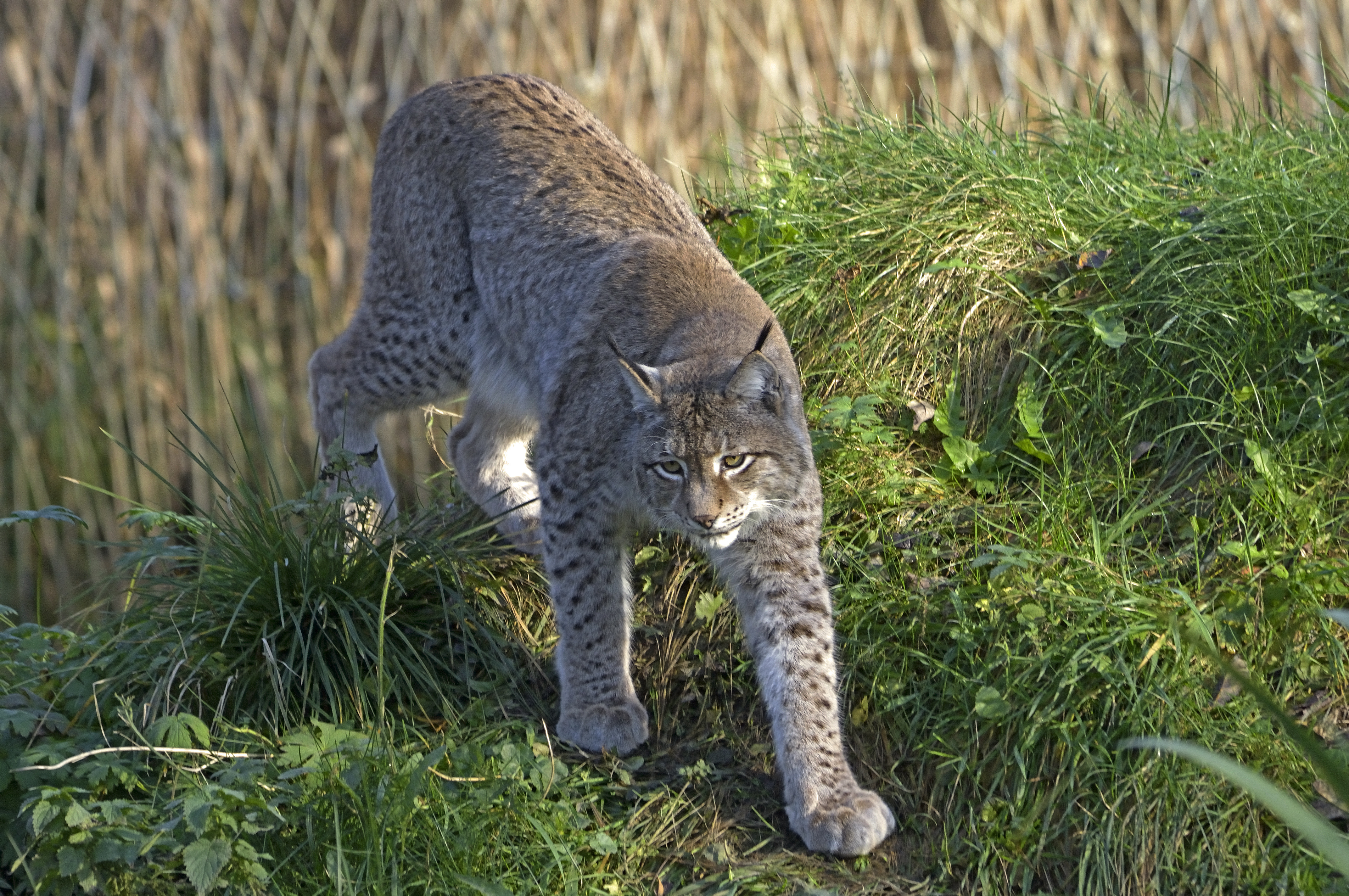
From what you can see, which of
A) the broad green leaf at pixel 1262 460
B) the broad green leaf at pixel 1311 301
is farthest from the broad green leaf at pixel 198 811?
the broad green leaf at pixel 1311 301

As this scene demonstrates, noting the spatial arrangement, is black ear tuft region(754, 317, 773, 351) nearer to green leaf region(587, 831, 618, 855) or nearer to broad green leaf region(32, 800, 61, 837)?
green leaf region(587, 831, 618, 855)

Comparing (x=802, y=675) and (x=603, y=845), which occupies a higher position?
(x=802, y=675)

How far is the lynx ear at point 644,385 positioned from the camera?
12.4 ft

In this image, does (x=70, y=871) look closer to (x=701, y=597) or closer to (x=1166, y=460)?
(x=701, y=597)

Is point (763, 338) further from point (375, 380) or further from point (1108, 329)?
point (375, 380)

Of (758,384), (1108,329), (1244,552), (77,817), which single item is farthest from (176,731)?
(1108,329)

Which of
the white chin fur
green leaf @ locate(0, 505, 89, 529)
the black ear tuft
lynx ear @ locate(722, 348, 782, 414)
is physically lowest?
the white chin fur

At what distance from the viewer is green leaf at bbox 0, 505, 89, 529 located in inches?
150

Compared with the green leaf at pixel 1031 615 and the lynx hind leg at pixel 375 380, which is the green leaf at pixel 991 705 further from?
the lynx hind leg at pixel 375 380

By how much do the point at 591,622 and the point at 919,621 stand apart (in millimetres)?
931

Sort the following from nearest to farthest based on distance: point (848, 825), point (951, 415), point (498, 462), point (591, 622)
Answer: point (848, 825)
point (591, 622)
point (951, 415)
point (498, 462)

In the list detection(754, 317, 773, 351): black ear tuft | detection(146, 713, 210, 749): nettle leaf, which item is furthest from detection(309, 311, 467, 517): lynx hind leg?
detection(754, 317, 773, 351): black ear tuft

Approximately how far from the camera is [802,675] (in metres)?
3.69

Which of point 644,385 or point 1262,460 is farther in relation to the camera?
point 1262,460
